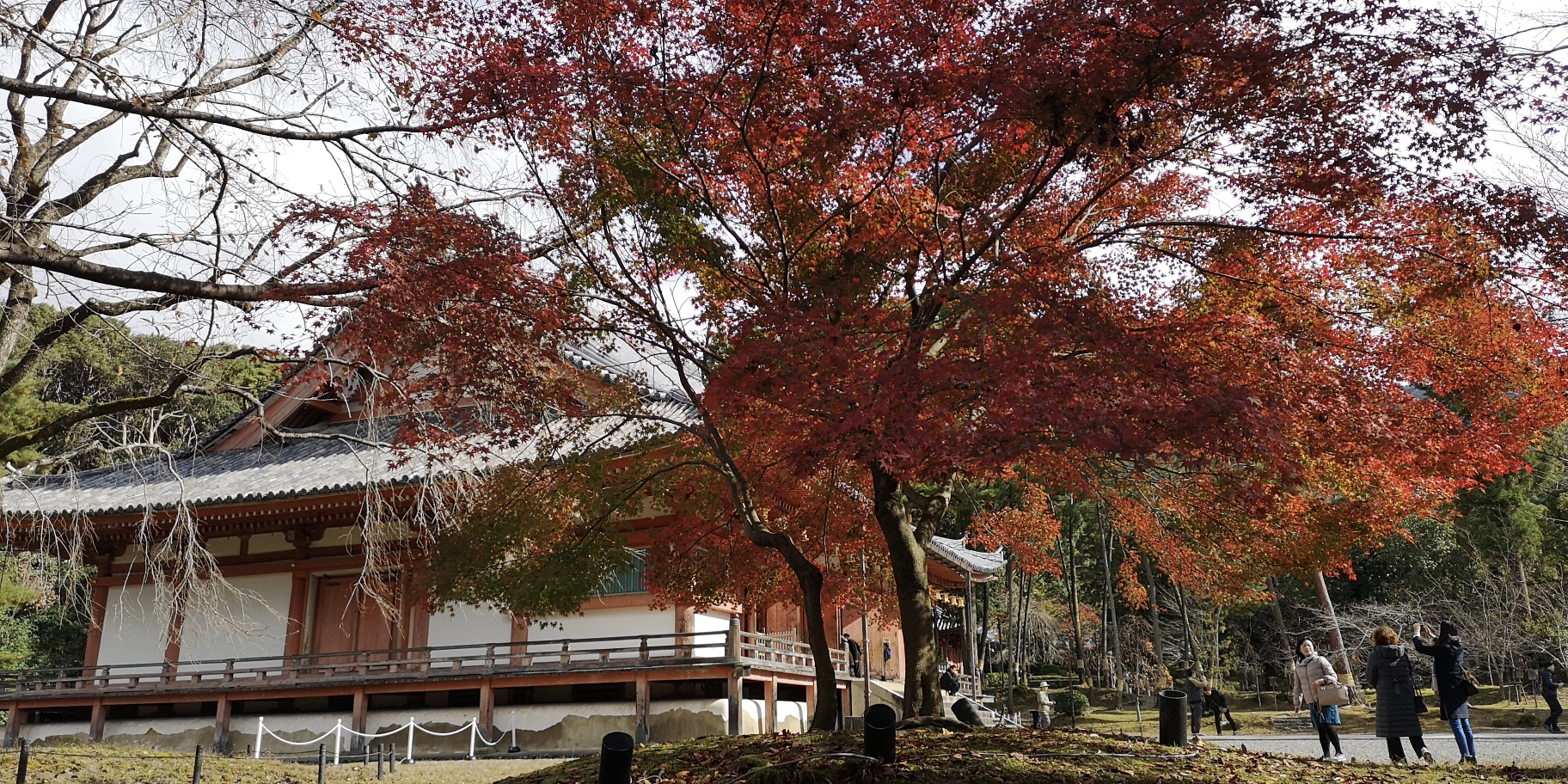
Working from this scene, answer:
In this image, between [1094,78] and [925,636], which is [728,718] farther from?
[1094,78]

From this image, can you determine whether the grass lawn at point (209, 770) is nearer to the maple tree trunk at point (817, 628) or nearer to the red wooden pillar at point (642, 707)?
the red wooden pillar at point (642, 707)

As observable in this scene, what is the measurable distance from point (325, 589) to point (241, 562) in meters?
1.67

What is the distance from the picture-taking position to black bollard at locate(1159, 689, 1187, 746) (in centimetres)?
791

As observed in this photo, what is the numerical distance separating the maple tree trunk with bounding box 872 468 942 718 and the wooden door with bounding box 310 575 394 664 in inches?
454

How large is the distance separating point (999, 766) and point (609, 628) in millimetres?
10307

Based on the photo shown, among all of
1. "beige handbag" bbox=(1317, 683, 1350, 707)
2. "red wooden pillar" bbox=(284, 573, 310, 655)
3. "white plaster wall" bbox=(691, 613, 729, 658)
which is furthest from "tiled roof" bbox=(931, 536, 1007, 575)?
"red wooden pillar" bbox=(284, 573, 310, 655)

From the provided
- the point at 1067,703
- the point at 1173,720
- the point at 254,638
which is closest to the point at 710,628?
the point at 254,638

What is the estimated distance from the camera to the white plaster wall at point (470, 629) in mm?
16203

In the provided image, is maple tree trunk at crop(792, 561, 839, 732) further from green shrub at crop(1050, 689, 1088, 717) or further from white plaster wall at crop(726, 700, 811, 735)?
green shrub at crop(1050, 689, 1088, 717)

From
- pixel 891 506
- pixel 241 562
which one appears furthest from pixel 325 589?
pixel 891 506

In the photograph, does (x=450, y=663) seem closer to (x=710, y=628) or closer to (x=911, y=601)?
(x=710, y=628)

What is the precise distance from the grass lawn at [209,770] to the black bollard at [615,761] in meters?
A: 6.52

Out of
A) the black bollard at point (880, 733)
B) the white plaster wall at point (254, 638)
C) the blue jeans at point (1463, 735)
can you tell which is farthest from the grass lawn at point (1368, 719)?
the white plaster wall at point (254, 638)

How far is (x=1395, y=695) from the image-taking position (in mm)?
8875
